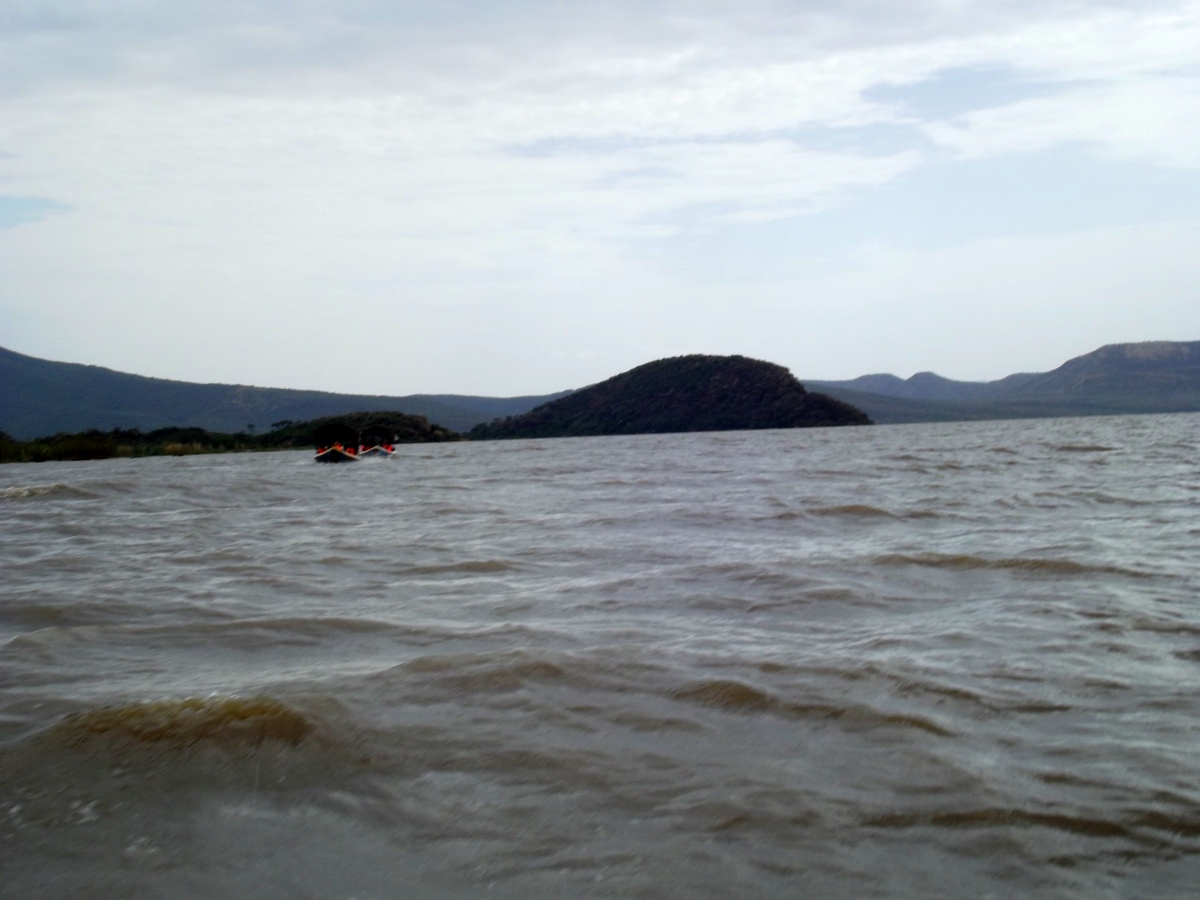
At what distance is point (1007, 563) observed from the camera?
26.3 feet

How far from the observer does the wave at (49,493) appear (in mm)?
21203

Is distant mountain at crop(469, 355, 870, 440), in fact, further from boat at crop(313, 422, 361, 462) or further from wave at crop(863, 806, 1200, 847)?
wave at crop(863, 806, 1200, 847)

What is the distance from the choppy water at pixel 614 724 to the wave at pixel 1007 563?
41 millimetres

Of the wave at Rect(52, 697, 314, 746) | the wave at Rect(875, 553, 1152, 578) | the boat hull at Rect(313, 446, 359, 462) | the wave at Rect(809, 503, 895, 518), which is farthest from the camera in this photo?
the boat hull at Rect(313, 446, 359, 462)

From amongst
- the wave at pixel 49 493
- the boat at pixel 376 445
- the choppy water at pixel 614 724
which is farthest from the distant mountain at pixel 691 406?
the choppy water at pixel 614 724

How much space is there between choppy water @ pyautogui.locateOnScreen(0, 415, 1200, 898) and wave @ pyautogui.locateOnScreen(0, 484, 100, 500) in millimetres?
13594

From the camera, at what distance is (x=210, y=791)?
3467 mm

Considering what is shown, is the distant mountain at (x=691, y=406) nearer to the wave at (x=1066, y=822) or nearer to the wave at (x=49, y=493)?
the wave at (x=49, y=493)

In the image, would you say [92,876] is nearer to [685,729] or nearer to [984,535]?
[685,729]

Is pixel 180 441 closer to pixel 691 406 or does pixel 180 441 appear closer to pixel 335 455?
pixel 335 455

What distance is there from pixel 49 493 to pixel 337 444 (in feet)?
82.6

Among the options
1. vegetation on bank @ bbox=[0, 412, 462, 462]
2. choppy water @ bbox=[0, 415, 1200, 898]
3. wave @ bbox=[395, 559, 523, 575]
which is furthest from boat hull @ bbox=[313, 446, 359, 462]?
wave @ bbox=[395, 559, 523, 575]

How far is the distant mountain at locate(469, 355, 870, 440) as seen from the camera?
116938mm

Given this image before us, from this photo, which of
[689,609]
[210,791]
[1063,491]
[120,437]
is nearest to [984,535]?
[689,609]
